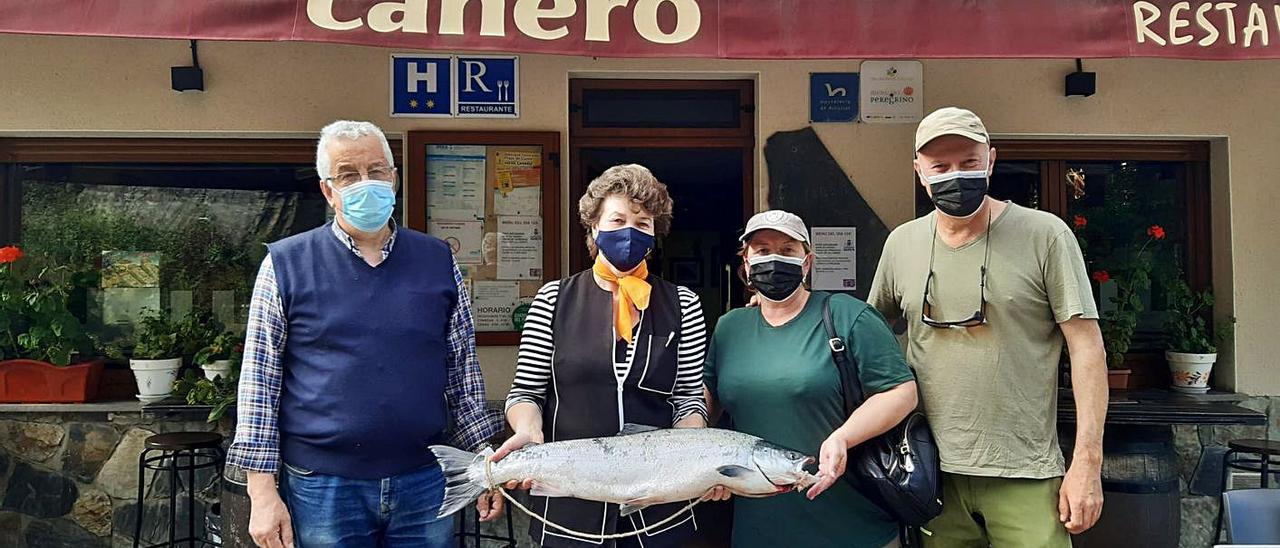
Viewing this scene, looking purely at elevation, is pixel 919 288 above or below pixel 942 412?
above

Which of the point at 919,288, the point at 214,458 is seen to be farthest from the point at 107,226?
the point at 919,288

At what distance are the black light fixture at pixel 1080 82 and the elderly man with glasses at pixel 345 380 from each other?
4.07m

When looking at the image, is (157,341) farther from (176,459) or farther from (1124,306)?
(1124,306)

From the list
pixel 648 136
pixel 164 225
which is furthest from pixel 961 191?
pixel 164 225

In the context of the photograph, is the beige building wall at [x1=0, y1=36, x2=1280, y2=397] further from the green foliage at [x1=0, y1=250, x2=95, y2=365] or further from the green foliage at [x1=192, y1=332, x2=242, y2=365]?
the green foliage at [x1=192, y1=332, x2=242, y2=365]

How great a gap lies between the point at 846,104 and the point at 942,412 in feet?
8.62

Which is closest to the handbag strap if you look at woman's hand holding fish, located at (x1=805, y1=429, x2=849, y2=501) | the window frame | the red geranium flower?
woman's hand holding fish, located at (x1=805, y1=429, x2=849, y2=501)

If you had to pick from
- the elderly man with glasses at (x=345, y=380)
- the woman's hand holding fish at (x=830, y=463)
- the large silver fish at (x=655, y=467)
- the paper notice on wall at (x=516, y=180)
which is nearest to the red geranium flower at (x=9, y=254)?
the paper notice on wall at (x=516, y=180)

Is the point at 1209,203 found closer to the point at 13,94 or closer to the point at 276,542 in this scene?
the point at 276,542

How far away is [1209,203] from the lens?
4992mm

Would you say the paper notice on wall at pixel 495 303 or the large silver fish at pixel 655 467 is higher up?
the paper notice on wall at pixel 495 303

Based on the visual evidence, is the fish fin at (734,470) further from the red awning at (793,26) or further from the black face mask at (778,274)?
the red awning at (793,26)

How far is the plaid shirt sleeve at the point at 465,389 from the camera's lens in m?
2.56

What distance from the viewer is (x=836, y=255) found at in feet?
15.5
